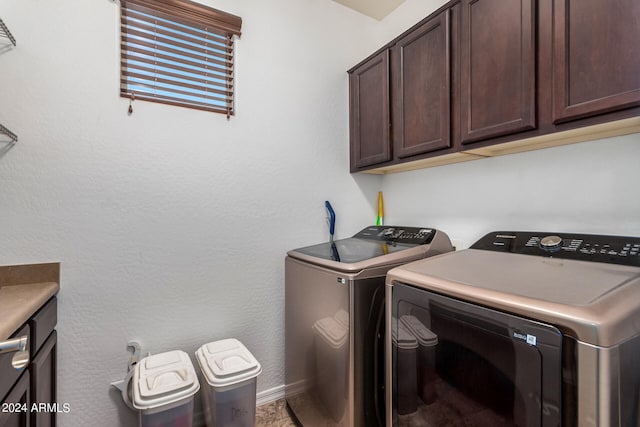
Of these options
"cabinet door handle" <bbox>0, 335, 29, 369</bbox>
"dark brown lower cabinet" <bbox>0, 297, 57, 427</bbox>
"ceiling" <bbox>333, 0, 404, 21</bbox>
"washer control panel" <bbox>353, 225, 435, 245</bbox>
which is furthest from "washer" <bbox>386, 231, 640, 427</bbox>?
"ceiling" <bbox>333, 0, 404, 21</bbox>

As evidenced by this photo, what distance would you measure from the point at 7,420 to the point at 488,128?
1.89m

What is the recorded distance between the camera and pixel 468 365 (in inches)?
34.2

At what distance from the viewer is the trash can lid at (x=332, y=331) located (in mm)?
1244

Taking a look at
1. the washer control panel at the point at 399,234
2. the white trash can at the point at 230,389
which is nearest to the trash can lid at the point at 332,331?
the white trash can at the point at 230,389

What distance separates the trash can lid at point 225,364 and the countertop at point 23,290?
692 millimetres

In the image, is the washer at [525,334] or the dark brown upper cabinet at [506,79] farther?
the dark brown upper cabinet at [506,79]

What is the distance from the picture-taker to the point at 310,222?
1916 mm

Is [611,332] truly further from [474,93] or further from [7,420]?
[7,420]

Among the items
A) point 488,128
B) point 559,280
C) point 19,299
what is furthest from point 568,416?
point 19,299

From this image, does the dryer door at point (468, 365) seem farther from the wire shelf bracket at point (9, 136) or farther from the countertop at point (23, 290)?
the wire shelf bracket at point (9, 136)

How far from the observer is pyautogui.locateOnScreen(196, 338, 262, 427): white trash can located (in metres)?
1.26

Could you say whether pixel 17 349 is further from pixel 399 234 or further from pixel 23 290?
pixel 399 234

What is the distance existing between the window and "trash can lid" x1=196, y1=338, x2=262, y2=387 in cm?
130

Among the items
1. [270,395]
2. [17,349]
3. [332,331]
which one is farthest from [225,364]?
[17,349]
